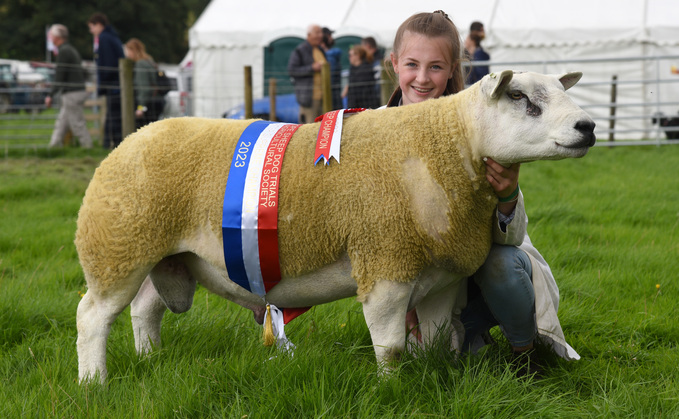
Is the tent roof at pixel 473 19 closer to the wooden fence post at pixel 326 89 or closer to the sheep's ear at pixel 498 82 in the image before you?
the wooden fence post at pixel 326 89

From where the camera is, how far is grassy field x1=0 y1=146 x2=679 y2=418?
2125 mm

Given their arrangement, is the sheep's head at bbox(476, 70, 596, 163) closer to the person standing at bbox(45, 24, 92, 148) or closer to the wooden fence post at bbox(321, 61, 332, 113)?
the wooden fence post at bbox(321, 61, 332, 113)

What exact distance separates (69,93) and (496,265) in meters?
8.55

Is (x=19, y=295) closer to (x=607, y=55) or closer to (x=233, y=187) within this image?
(x=233, y=187)

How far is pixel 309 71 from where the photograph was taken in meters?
9.34

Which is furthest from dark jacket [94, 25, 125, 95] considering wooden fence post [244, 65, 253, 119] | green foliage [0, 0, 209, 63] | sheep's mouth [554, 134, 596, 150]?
green foliage [0, 0, 209, 63]

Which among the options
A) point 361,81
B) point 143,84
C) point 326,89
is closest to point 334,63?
point 361,81

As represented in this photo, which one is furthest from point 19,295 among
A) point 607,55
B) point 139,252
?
point 607,55

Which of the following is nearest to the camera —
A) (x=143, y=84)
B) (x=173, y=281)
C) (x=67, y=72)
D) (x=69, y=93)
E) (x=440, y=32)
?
(x=173, y=281)

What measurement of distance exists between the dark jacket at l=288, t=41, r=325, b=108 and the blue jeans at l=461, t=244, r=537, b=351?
23.2 feet

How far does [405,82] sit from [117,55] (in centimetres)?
813

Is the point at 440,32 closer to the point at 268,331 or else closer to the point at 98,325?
the point at 268,331

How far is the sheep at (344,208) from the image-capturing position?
2.22 meters

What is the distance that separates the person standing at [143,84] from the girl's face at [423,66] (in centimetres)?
778
